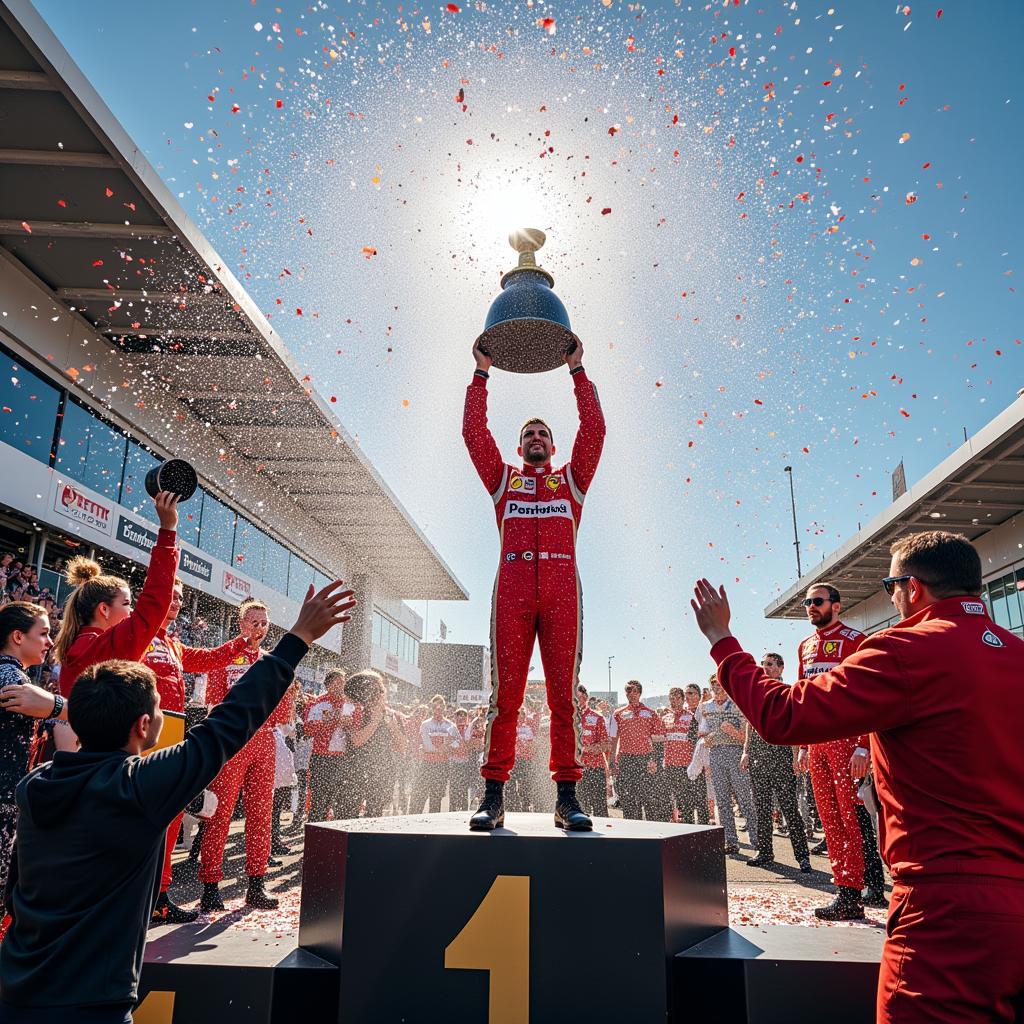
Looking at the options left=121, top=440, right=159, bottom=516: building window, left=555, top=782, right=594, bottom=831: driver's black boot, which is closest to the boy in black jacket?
left=555, top=782, right=594, bottom=831: driver's black boot

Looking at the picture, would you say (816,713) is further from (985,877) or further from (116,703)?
(116,703)

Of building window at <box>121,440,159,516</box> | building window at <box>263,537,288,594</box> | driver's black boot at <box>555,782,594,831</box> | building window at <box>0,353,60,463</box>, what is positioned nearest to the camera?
driver's black boot at <box>555,782,594,831</box>

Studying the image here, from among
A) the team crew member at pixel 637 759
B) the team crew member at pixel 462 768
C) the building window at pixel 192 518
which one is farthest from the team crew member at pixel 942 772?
the building window at pixel 192 518

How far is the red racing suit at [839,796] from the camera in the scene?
4833 mm

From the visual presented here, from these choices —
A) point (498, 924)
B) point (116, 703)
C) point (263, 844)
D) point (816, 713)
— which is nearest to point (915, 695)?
point (816, 713)

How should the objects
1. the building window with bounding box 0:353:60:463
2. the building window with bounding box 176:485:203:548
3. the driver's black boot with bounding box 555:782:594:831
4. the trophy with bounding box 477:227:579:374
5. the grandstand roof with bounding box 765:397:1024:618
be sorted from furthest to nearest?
the building window with bounding box 176:485:203:548 → the grandstand roof with bounding box 765:397:1024:618 → the building window with bounding box 0:353:60:463 → the trophy with bounding box 477:227:579:374 → the driver's black boot with bounding box 555:782:594:831

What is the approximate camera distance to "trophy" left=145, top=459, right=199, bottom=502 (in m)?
3.39

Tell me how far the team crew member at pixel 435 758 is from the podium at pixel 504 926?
31.3 ft

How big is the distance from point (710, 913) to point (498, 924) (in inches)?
46.2

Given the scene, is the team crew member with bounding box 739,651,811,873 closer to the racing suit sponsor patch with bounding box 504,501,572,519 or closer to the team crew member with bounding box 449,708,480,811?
the team crew member with bounding box 449,708,480,811

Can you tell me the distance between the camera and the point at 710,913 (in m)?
3.54

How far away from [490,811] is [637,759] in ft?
27.5

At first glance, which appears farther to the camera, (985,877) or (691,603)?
(691,603)

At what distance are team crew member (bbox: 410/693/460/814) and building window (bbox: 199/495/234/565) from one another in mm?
9656
